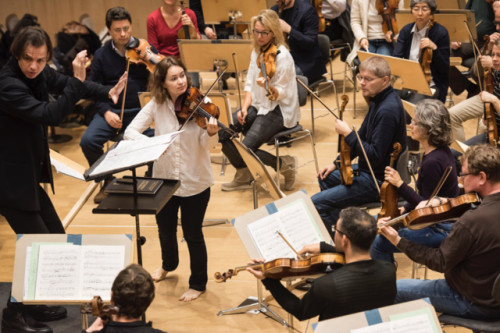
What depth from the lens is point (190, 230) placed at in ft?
13.3

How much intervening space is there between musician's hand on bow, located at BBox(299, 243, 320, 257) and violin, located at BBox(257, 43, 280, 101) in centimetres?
220

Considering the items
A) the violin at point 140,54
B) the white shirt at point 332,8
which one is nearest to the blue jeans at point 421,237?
the violin at point 140,54

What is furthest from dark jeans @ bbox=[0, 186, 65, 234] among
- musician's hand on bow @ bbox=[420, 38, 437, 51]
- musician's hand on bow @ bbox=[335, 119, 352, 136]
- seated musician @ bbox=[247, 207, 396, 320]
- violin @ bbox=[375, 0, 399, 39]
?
violin @ bbox=[375, 0, 399, 39]

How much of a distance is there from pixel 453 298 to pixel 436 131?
38.0 inches

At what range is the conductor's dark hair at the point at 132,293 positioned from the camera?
2.51 metres

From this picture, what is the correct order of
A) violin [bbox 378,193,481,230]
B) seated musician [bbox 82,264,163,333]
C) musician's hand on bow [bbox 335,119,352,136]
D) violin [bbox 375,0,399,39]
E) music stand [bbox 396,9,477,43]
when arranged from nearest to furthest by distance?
seated musician [bbox 82,264,163,333]
violin [bbox 378,193,481,230]
musician's hand on bow [bbox 335,119,352,136]
music stand [bbox 396,9,477,43]
violin [bbox 375,0,399,39]

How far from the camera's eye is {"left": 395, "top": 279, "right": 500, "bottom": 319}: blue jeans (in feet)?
10.0

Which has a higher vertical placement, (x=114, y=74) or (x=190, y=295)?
(x=114, y=74)

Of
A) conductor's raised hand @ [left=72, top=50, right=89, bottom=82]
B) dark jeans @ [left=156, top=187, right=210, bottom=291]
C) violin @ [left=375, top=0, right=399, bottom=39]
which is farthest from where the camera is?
violin @ [left=375, top=0, right=399, bottom=39]

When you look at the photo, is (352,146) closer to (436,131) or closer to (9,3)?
(436,131)

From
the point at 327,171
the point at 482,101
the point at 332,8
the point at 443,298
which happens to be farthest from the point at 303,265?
the point at 332,8

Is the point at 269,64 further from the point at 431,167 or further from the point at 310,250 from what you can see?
the point at 310,250

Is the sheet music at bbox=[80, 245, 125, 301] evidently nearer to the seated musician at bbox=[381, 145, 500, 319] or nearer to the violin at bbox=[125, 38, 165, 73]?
the seated musician at bbox=[381, 145, 500, 319]

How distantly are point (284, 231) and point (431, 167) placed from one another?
0.92 metres
